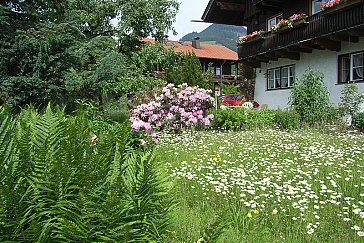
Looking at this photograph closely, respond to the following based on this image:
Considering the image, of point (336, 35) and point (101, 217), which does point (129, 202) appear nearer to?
point (101, 217)

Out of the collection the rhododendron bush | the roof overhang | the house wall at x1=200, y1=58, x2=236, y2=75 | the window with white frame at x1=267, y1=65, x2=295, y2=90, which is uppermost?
the roof overhang

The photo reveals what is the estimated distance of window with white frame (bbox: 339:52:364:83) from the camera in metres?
12.9

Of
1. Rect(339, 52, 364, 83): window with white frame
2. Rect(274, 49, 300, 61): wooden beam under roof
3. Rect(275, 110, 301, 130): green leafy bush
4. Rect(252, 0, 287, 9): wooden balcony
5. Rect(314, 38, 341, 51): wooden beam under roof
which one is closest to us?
Rect(275, 110, 301, 130): green leafy bush

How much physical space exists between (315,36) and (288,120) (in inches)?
171

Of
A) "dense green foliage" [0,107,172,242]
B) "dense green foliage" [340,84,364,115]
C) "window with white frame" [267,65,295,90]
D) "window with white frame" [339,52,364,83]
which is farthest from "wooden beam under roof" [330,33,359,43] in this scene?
"dense green foliage" [0,107,172,242]

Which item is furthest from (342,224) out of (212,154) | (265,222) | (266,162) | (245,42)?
(245,42)

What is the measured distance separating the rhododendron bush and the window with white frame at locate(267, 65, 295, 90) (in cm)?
780

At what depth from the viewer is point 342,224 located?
298 centimetres

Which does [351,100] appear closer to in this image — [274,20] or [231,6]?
[274,20]

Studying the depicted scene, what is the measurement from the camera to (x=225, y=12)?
69.7ft

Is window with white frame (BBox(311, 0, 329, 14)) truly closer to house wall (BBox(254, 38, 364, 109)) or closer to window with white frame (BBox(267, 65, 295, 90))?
house wall (BBox(254, 38, 364, 109))

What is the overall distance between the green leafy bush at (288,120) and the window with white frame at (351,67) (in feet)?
11.5

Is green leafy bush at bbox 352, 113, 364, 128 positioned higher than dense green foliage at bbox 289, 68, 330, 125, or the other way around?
dense green foliage at bbox 289, 68, 330, 125

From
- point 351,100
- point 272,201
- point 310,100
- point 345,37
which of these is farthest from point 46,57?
point 345,37
